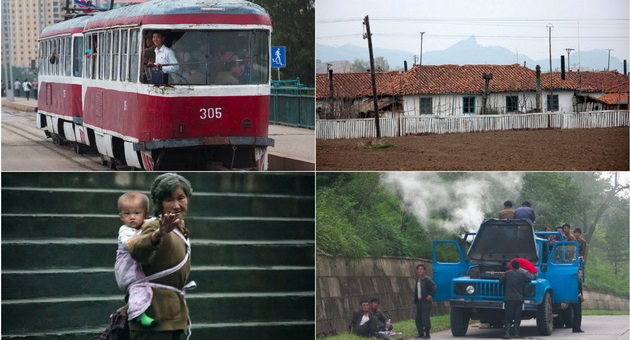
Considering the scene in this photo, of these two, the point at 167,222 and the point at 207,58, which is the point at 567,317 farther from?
the point at 167,222

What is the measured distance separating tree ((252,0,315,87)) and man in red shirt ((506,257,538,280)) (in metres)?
3.13

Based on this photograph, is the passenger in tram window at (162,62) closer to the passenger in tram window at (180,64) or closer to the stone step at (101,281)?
the passenger in tram window at (180,64)

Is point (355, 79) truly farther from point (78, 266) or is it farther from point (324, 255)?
point (78, 266)

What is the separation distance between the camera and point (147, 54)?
10227 millimetres

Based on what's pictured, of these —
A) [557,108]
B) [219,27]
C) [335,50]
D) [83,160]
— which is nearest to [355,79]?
[335,50]

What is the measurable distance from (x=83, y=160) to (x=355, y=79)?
3104 mm

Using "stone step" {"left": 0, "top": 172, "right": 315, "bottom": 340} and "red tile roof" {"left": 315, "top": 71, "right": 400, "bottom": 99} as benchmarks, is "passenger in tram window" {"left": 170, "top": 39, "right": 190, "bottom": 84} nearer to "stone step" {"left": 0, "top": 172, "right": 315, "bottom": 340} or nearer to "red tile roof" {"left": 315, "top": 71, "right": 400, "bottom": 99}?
"stone step" {"left": 0, "top": 172, "right": 315, "bottom": 340}

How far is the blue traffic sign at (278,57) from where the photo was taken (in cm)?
1220

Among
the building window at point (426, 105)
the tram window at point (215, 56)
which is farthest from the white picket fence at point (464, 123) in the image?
the tram window at point (215, 56)

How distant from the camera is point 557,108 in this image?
639 inches

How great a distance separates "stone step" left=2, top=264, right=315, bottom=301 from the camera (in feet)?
27.6

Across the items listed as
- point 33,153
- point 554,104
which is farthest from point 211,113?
point 554,104

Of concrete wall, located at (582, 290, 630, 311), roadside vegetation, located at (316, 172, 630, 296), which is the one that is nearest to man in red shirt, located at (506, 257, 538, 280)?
roadside vegetation, located at (316, 172, 630, 296)

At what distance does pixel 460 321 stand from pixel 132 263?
4.10 meters
